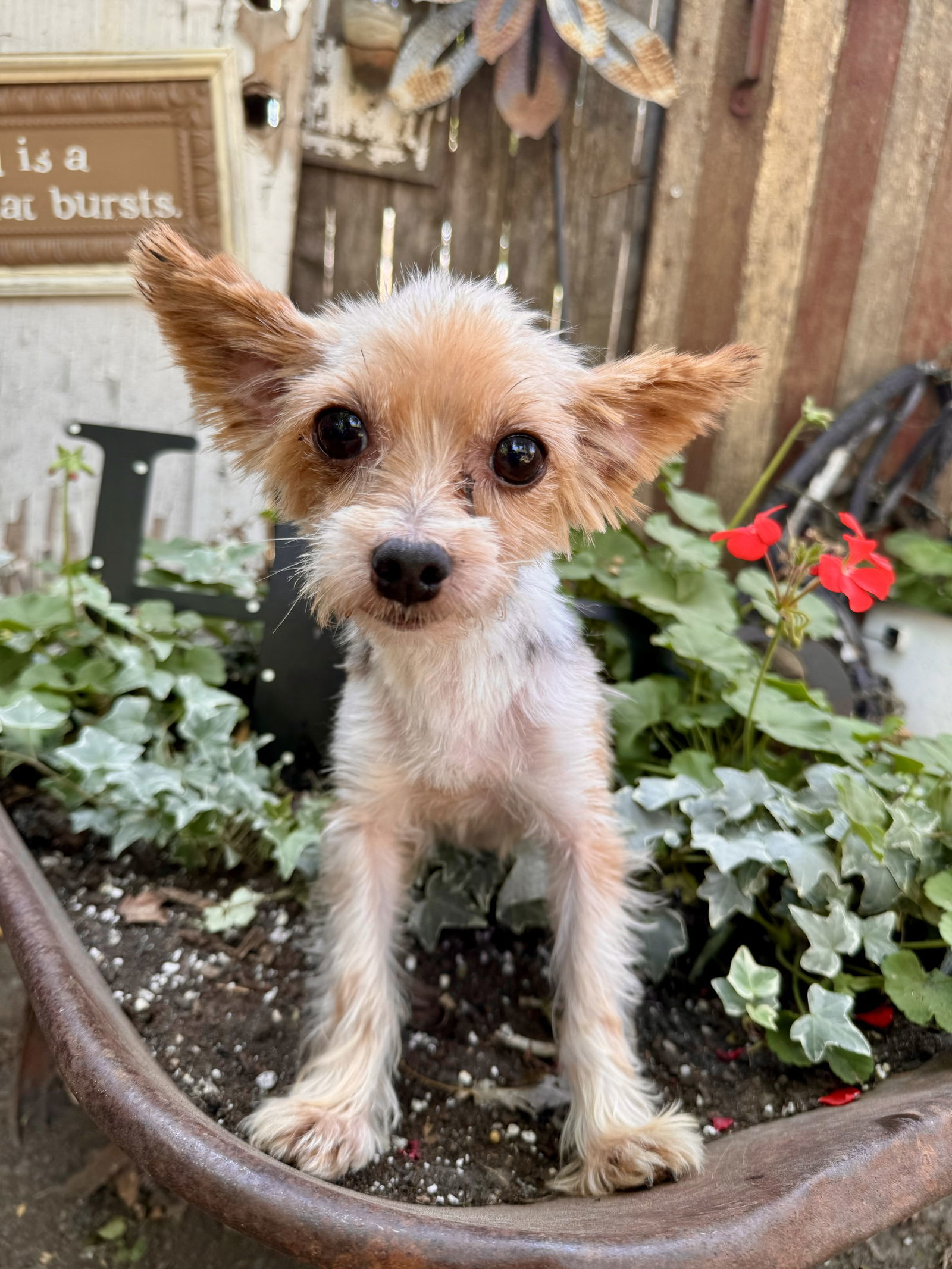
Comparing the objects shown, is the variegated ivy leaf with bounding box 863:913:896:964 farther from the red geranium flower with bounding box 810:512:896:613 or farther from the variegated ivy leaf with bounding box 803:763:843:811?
the red geranium flower with bounding box 810:512:896:613

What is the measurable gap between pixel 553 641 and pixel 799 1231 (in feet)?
3.08

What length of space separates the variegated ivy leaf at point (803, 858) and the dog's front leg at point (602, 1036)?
288 millimetres

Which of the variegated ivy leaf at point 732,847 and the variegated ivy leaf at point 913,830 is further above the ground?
the variegated ivy leaf at point 913,830

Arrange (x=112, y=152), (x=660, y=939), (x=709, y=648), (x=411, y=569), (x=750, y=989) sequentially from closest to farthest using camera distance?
(x=411, y=569)
(x=750, y=989)
(x=660, y=939)
(x=709, y=648)
(x=112, y=152)

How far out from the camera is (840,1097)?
4.74 feet

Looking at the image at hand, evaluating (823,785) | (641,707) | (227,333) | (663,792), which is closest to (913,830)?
(823,785)

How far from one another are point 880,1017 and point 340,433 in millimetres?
1433

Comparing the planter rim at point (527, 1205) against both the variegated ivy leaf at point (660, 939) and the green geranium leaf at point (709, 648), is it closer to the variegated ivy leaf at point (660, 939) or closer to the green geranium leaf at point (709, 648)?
the variegated ivy leaf at point (660, 939)

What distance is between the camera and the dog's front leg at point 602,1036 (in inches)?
51.6

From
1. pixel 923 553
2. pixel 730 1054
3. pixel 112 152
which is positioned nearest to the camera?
pixel 730 1054

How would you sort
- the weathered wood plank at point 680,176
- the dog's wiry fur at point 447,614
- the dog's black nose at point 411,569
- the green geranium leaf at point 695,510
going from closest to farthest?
the dog's black nose at point 411,569, the dog's wiry fur at point 447,614, the green geranium leaf at point 695,510, the weathered wood plank at point 680,176

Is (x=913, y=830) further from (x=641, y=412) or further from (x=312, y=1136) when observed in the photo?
(x=312, y=1136)

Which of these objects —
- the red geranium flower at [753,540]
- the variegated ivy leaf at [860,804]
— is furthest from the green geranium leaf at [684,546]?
the variegated ivy leaf at [860,804]

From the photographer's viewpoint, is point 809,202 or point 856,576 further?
point 809,202
